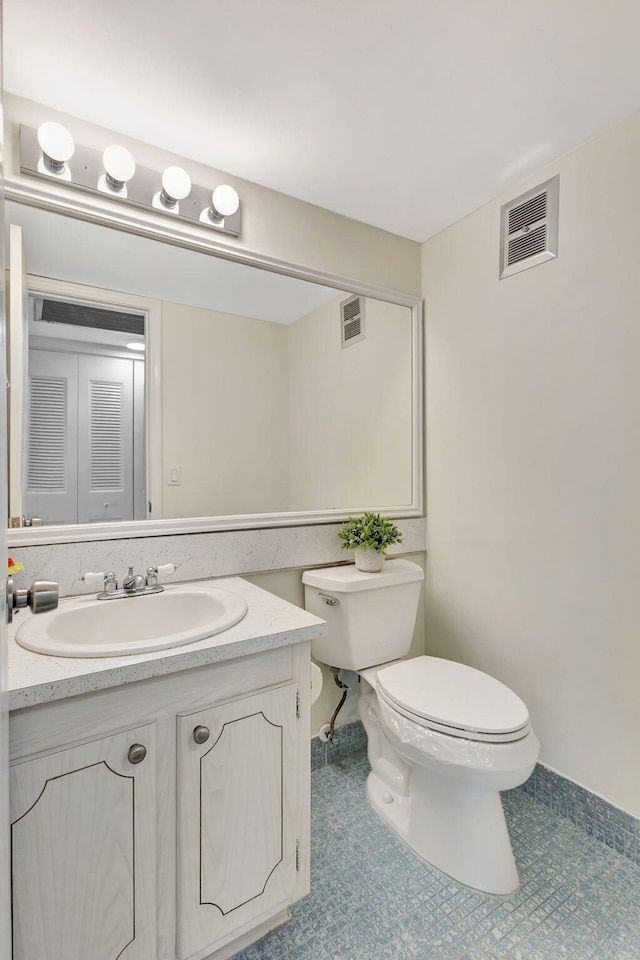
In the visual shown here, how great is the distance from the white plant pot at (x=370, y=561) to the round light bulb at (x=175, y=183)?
132 cm

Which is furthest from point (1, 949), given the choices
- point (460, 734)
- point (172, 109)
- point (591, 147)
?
point (591, 147)

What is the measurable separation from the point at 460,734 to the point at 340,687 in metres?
0.67

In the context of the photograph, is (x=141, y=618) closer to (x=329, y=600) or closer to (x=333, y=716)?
(x=329, y=600)

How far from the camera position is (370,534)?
177 cm

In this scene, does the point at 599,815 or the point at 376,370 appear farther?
the point at 376,370

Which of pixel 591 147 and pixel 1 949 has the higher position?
pixel 591 147

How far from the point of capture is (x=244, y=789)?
1.08m

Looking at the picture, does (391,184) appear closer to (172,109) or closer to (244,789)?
(172,109)

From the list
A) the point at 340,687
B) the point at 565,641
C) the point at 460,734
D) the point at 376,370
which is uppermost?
the point at 376,370

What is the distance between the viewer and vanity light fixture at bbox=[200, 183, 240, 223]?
1542 millimetres

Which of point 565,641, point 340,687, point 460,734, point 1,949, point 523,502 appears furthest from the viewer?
point 340,687

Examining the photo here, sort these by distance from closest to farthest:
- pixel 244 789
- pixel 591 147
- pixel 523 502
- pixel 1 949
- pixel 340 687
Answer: pixel 1 949 → pixel 244 789 → pixel 591 147 → pixel 523 502 → pixel 340 687

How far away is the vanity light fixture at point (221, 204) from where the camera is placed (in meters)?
1.54

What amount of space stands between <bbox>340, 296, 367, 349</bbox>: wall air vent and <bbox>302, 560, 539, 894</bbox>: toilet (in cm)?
94
